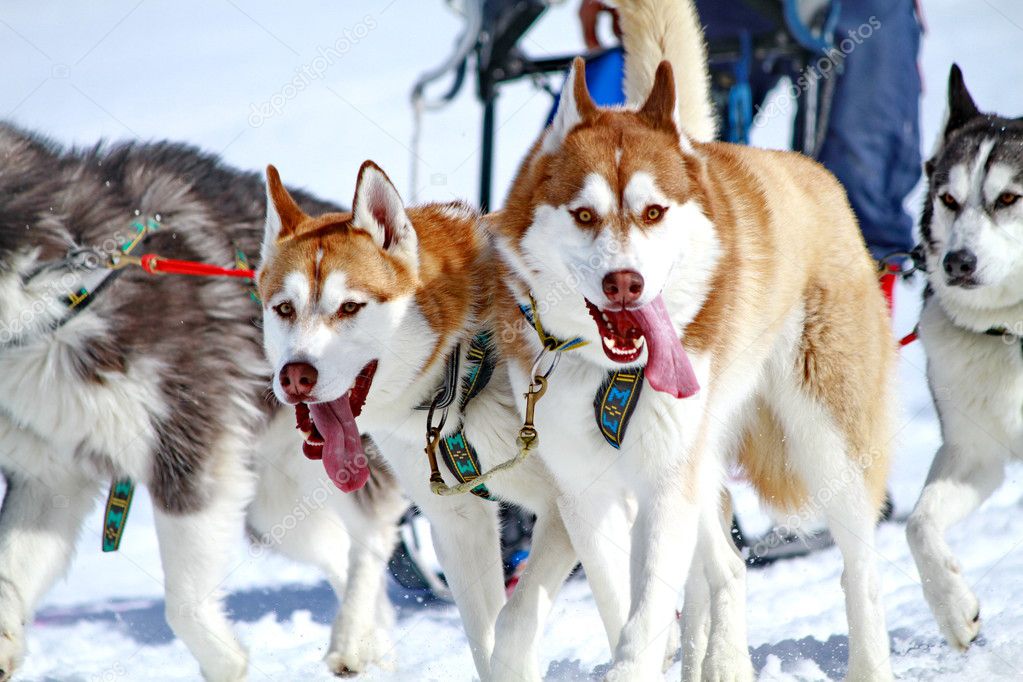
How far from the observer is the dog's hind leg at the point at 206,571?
11.4ft

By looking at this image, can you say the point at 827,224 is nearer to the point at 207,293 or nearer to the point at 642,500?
the point at 642,500

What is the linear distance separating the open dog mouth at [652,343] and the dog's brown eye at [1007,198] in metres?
1.44

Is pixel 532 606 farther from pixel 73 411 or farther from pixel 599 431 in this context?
pixel 73 411

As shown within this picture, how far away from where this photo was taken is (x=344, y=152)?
10.8 m

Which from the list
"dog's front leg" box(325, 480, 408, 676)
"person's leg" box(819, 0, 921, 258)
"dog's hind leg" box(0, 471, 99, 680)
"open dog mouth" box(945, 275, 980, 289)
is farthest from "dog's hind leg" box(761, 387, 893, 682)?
→ "dog's hind leg" box(0, 471, 99, 680)

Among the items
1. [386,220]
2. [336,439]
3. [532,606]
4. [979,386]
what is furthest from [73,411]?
[979,386]

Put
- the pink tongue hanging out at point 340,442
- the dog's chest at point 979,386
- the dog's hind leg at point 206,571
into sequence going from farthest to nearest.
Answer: the dog's hind leg at point 206,571, the dog's chest at point 979,386, the pink tongue hanging out at point 340,442

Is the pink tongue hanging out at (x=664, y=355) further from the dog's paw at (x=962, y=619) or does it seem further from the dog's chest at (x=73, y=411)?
the dog's chest at (x=73, y=411)

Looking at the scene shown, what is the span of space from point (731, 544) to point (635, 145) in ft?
4.77

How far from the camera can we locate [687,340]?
2.57 metres

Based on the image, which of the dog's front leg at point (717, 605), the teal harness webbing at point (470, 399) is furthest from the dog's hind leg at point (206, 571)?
the dog's front leg at point (717, 605)

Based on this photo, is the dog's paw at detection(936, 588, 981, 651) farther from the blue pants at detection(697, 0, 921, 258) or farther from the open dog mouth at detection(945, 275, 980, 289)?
the blue pants at detection(697, 0, 921, 258)

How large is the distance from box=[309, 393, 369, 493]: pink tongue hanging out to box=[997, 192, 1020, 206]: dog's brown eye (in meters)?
2.04

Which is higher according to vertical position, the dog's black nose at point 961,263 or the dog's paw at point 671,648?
the dog's black nose at point 961,263
